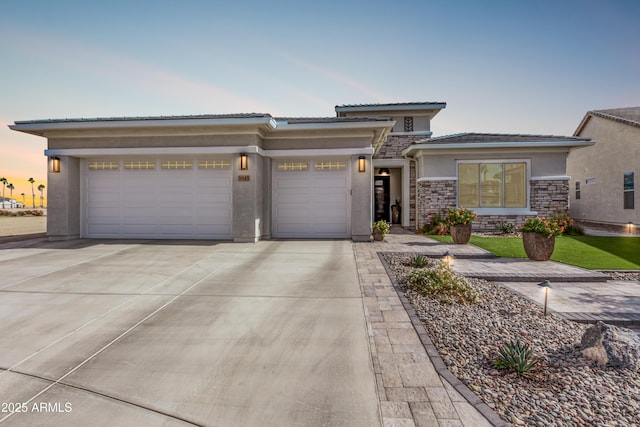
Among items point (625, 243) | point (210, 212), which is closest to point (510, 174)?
point (625, 243)

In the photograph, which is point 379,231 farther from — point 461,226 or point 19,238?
point 19,238

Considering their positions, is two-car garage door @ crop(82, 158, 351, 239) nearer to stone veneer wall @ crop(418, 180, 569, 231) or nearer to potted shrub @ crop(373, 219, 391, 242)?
potted shrub @ crop(373, 219, 391, 242)

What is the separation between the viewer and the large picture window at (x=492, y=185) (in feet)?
41.7

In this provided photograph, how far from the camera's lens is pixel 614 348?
2.79 m

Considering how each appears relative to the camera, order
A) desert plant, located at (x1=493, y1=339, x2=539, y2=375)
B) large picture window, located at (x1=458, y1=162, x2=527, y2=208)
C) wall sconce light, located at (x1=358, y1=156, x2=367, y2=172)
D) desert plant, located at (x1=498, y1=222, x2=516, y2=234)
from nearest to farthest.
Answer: desert plant, located at (x1=493, y1=339, x2=539, y2=375) < wall sconce light, located at (x1=358, y1=156, x2=367, y2=172) < desert plant, located at (x1=498, y1=222, x2=516, y2=234) < large picture window, located at (x1=458, y1=162, x2=527, y2=208)

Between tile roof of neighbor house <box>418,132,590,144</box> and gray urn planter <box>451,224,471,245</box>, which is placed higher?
tile roof of neighbor house <box>418,132,590,144</box>

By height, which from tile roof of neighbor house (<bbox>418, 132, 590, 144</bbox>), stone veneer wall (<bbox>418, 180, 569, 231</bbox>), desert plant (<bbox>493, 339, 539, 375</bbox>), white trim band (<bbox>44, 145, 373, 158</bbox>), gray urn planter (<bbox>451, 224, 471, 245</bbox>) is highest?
tile roof of neighbor house (<bbox>418, 132, 590, 144</bbox>)

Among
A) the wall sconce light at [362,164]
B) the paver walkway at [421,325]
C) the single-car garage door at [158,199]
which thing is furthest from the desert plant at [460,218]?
the single-car garage door at [158,199]

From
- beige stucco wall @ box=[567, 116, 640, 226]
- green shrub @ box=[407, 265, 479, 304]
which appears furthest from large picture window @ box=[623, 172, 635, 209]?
green shrub @ box=[407, 265, 479, 304]

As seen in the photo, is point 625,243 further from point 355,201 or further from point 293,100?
point 293,100

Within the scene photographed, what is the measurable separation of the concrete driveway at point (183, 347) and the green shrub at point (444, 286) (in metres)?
1.05

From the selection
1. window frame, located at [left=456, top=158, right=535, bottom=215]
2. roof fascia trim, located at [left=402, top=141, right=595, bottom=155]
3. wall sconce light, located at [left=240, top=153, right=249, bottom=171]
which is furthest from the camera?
window frame, located at [left=456, top=158, right=535, bottom=215]

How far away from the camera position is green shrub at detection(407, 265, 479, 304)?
449cm

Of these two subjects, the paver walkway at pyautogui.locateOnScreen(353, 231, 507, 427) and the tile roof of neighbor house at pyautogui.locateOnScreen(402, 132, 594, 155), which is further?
the tile roof of neighbor house at pyautogui.locateOnScreen(402, 132, 594, 155)
